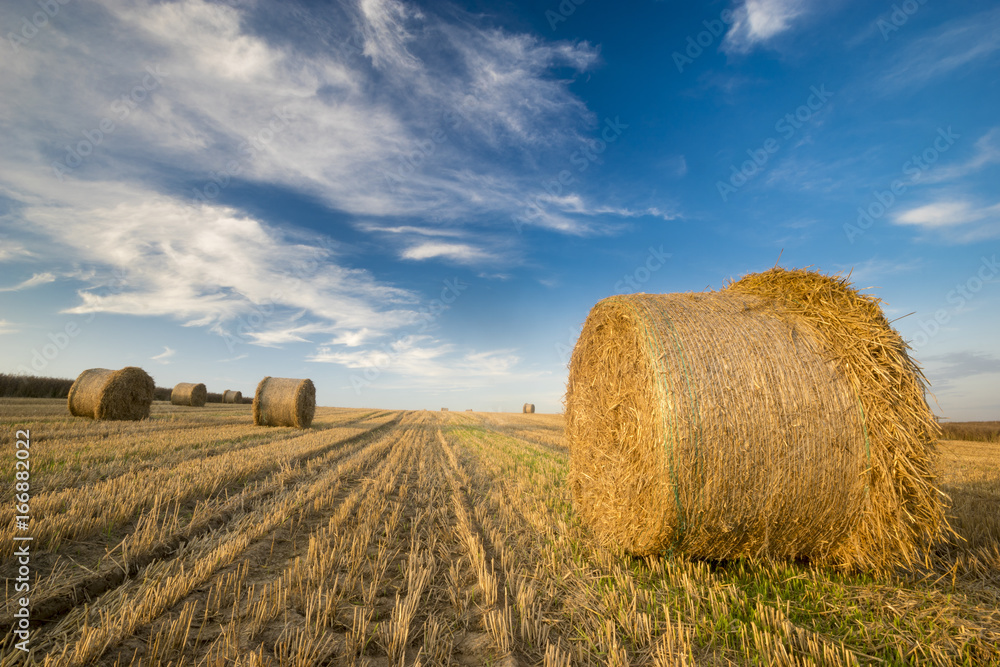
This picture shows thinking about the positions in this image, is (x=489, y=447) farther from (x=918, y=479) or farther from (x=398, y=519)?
(x=918, y=479)

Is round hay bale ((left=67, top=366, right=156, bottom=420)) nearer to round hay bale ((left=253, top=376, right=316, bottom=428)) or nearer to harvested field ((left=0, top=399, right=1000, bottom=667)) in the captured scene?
round hay bale ((left=253, top=376, right=316, bottom=428))

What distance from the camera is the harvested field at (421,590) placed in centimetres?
256

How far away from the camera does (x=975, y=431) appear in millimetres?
17672

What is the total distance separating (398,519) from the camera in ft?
17.5

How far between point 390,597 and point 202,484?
14.0 ft

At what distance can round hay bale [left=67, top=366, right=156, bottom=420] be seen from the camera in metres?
14.1

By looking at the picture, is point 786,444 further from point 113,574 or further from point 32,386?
point 32,386

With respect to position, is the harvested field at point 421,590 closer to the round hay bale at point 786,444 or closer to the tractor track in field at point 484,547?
the tractor track in field at point 484,547

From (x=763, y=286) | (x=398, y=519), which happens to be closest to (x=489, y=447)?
(x=398, y=519)

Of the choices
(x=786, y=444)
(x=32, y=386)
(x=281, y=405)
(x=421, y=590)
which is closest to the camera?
(x=421, y=590)

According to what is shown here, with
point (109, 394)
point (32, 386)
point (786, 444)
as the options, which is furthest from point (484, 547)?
point (32, 386)

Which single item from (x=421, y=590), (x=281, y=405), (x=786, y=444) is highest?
(x=281, y=405)

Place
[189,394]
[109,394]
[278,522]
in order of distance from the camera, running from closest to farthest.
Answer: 1. [278,522]
2. [109,394]
3. [189,394]

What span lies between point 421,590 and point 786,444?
3262 mm
